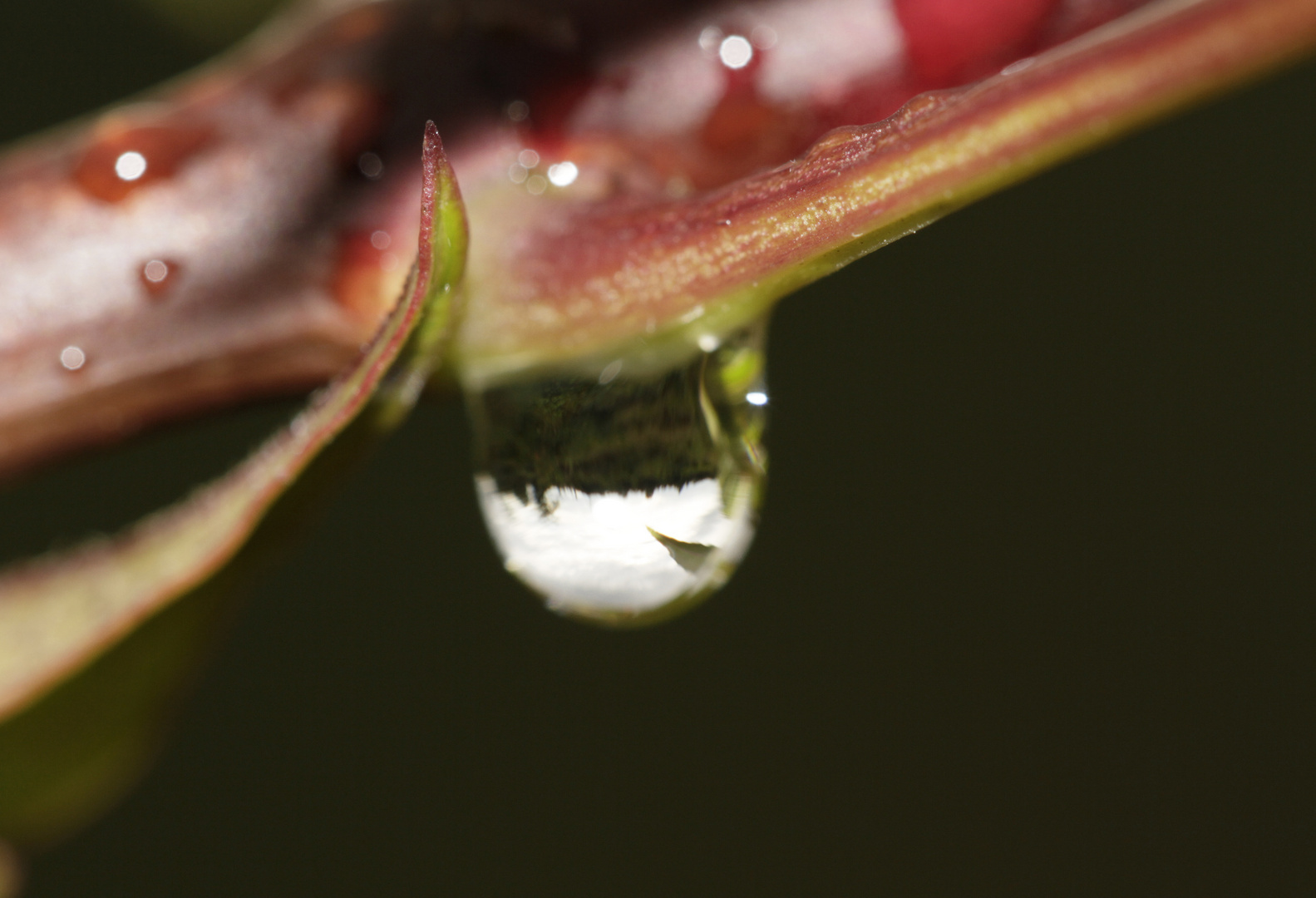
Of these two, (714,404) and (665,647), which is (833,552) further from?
(714,404)

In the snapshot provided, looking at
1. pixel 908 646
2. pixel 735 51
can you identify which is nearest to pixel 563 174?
pixel 735 51

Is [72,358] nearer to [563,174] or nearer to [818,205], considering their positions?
[563,174]

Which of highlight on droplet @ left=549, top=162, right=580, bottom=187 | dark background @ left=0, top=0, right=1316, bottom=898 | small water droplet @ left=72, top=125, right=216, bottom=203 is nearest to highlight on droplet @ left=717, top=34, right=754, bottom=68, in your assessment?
highlight on droplet @ left=549, top=162, right=580, bottom=187

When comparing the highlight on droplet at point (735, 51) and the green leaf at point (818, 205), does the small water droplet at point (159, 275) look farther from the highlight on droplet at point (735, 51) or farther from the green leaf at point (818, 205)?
the highlight on droplet at point (735, 51)

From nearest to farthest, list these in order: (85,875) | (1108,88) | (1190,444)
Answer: (1108,88) → (85,875) → (1190,444)

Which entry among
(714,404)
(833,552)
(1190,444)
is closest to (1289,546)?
(1190,444)
